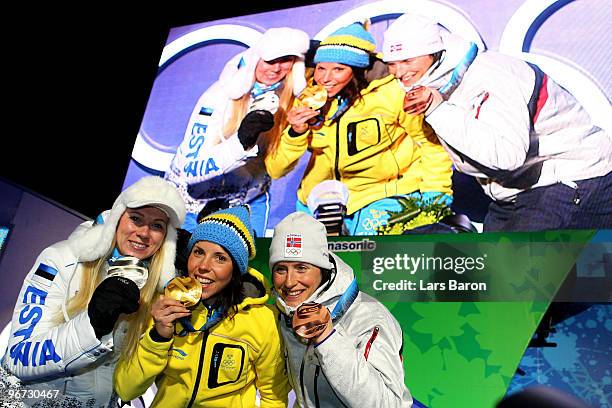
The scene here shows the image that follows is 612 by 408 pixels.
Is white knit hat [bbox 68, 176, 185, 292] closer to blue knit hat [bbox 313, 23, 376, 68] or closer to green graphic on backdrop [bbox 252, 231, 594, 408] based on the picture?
green graphic on backdrop [bbox 252, 231, 594, 408]

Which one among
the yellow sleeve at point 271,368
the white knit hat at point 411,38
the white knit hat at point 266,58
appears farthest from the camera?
the white knit hat at point 266,58

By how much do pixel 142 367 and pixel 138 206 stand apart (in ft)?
1.84

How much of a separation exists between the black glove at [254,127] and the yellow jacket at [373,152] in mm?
175

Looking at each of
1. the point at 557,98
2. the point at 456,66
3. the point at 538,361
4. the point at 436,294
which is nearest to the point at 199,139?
the point at 456,66

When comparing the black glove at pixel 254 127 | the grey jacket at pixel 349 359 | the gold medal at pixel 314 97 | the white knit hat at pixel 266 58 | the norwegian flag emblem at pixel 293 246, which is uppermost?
the white knit hat at pixel 266 58

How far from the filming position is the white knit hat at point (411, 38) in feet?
12.3

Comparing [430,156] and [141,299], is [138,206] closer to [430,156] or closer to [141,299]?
[141,299]

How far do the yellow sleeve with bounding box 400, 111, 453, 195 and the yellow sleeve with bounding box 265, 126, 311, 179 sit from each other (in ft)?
2.24

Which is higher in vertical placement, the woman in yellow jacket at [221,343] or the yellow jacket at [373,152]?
the yellow jacket at [373,152]

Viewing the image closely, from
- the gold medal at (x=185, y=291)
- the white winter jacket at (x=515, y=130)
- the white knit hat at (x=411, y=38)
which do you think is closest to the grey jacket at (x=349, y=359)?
the gold medal at (x=185, y=291)

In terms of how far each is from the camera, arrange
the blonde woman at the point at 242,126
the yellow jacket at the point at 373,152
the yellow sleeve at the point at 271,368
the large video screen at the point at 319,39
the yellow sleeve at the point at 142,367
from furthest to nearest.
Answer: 1. the blonde woman at the point at 242,126
2. the yellow jacket at the point at 373,152
3. the large video screen at the point at 319,39
4. the yellow sleeve at the point at 271,368
5. the yellow sleeve at the point at 142,367

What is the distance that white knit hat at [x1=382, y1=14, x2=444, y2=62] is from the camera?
3.76 metres

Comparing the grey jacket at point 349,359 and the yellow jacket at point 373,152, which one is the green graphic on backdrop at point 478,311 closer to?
the yellow jacket at point 373,152

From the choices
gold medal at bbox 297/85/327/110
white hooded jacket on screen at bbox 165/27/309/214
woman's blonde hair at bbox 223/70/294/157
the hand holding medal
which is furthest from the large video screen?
the hand holding medal
